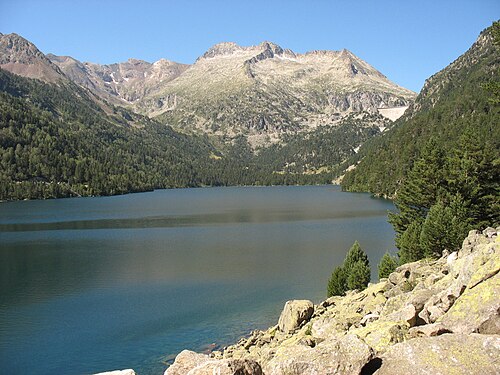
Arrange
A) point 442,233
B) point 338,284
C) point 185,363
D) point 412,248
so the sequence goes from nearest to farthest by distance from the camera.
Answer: point 185,363 → point 442,233 → point 338,284 → point 412,248

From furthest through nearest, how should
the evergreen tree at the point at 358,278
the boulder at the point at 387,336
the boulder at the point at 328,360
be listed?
1. the evergreen tree at the point at 358,278
2. the boulder at the point at 387,336
3. the boulder at the point at 328,360

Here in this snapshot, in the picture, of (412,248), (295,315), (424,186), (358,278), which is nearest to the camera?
(295,315)

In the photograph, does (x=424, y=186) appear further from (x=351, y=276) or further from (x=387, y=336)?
(x=387, y=336)

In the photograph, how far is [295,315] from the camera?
3291cm

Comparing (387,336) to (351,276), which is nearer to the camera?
(387,336)

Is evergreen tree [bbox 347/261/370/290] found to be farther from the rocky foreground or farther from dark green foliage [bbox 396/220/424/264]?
the rocky foreground

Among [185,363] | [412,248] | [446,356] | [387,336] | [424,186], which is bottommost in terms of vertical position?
[412,248]

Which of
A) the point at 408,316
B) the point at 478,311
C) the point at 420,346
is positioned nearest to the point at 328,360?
the point at 420,346

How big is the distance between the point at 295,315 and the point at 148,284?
95.7 feet

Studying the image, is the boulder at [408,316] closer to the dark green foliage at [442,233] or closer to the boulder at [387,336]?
the boulder at [387,336]

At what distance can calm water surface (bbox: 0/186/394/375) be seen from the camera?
36688mm

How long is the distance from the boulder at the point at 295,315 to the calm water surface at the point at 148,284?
5.79 meters

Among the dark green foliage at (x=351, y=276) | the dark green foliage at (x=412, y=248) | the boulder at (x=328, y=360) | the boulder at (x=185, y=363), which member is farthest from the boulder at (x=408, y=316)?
the dark green foliage at (x=412, y=248)

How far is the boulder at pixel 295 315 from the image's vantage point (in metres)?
32.5
